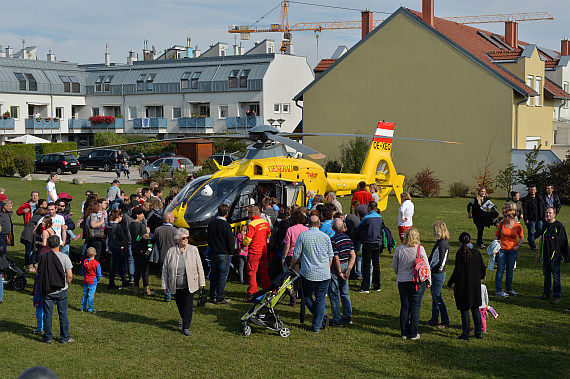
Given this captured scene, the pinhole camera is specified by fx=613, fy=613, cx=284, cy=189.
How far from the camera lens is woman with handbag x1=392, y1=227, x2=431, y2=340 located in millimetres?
9062

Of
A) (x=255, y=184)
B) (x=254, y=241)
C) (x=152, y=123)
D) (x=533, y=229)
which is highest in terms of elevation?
(x=152, y=123)

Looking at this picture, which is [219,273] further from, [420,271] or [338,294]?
[420,271]

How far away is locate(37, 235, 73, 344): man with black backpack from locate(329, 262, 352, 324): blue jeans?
403cm

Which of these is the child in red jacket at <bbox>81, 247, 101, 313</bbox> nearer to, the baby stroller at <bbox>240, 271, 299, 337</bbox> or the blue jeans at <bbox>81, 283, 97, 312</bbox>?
the blue jeans at <bbox>81, 283, 97, 312</bbox>

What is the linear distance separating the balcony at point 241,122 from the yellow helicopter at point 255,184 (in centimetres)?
3456

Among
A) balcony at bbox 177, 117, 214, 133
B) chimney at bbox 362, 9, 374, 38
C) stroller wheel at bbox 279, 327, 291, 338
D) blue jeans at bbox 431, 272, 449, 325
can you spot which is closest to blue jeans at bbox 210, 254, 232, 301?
stroller wheel at bbox 279, 327, 291, 338

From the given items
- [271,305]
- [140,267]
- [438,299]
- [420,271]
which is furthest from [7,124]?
[420,271]

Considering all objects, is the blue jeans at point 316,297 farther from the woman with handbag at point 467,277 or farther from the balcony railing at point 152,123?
the balcony railing at point 152,123

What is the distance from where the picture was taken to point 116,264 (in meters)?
12.1

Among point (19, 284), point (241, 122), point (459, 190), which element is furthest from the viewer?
point (241, 122)

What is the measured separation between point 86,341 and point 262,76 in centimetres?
4553

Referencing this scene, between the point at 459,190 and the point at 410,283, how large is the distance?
21.9 meters

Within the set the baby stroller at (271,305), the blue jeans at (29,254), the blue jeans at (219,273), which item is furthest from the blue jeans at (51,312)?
the blue jeans at (29,254)

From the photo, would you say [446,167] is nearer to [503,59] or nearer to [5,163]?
[503,59]
